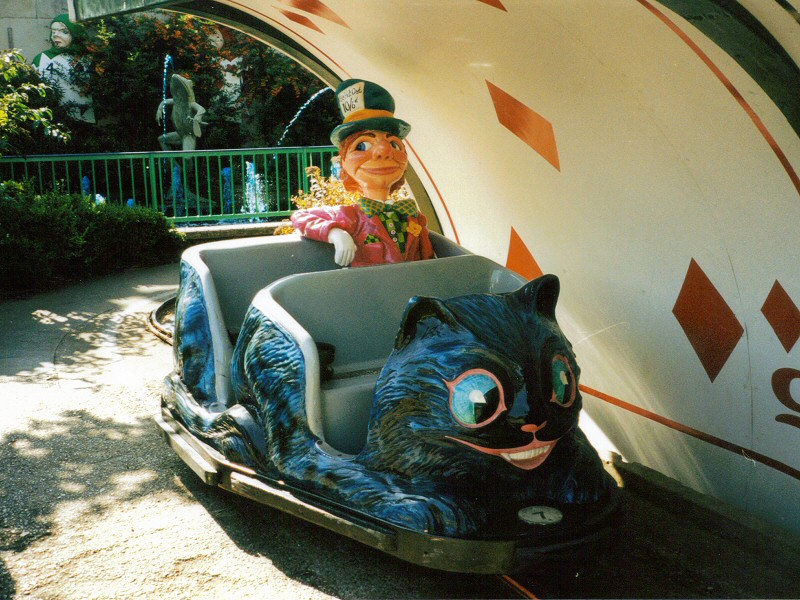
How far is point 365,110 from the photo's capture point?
3.93 meters

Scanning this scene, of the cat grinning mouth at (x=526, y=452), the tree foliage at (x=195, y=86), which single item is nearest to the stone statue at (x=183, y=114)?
the tree foliage at (x=195, y=86)

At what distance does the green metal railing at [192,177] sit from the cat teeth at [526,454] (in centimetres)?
722

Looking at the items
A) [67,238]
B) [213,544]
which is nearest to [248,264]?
[213,544]

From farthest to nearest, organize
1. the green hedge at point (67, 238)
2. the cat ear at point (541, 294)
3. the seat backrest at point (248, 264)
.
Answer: the green hedge at point (67, 238), the seat backrest at point (248, 264), the cat ear at point (541, 294)

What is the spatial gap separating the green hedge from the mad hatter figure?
15.4 feet

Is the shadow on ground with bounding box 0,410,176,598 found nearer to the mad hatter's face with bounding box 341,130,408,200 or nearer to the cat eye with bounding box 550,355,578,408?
the mad hatter's face with bounding box 341,130,408,200

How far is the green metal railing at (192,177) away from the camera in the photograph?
9.59m

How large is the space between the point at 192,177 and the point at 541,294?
1182 cm

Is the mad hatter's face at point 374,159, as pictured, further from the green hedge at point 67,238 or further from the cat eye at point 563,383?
A: the green hedge at point 67,238

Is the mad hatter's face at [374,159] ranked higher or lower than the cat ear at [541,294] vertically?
higher

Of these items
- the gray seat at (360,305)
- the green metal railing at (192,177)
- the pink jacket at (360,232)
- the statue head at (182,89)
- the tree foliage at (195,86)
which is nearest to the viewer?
the gray seat at (360,305)

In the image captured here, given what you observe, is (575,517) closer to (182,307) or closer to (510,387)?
(510,387)

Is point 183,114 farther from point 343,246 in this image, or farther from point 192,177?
point 343,246

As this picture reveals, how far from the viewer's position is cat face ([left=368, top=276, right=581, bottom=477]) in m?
2.60
